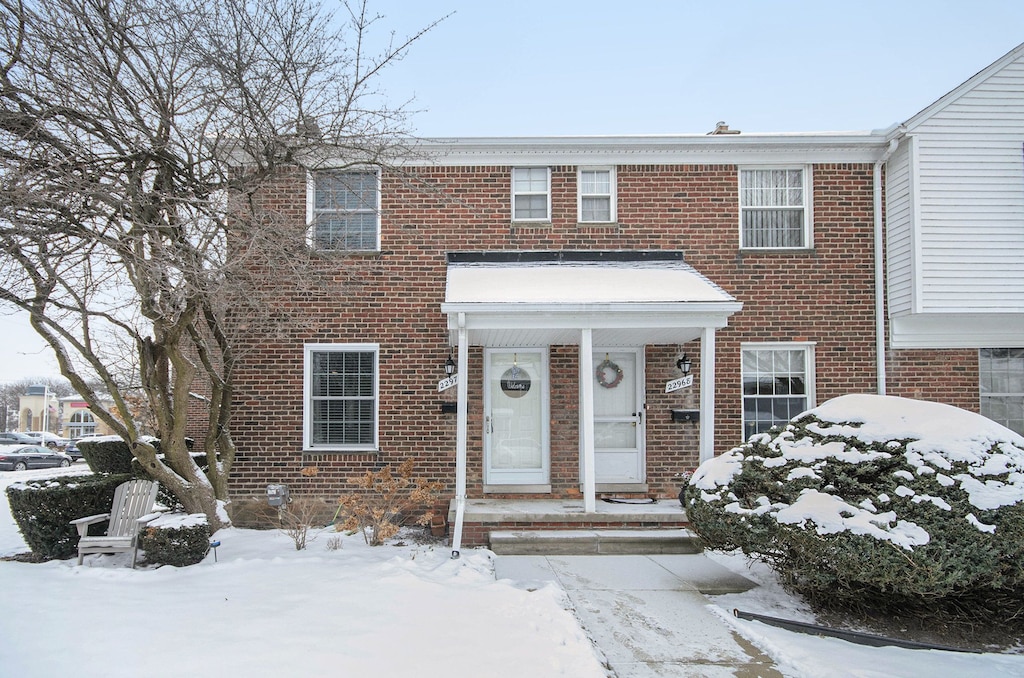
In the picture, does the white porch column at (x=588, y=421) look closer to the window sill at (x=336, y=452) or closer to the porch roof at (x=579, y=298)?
the porch roof at (x=579, y=298)

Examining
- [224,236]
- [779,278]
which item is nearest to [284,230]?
[224,236]

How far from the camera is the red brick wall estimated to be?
364 inches

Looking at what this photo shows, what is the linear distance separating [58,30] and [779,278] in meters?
9.03

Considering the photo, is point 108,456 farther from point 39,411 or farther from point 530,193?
point 39,411

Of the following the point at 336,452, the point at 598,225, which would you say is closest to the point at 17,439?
the point at 336,452

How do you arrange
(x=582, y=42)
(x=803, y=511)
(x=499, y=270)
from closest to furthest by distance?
(x=803, y=511), (x=499, y=270), (x=582, y=42)

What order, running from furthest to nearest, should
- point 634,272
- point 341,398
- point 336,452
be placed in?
point 341,398
point 336,452
point 634,272

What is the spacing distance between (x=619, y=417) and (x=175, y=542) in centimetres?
584

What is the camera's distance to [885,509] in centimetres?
510

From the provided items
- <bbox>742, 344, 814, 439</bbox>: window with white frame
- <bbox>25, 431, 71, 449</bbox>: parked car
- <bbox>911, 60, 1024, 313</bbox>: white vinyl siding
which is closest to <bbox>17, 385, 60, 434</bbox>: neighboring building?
<bbox>25, 431, 71, 449</bbox>: parked car

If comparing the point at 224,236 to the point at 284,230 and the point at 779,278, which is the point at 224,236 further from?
the point at 779,278

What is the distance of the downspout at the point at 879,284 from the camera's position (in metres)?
9.44

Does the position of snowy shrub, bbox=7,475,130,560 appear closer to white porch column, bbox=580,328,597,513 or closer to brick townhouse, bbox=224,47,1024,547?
brick townhouse, bbox=224,47,1024,547

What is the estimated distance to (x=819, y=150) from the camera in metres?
9.59
